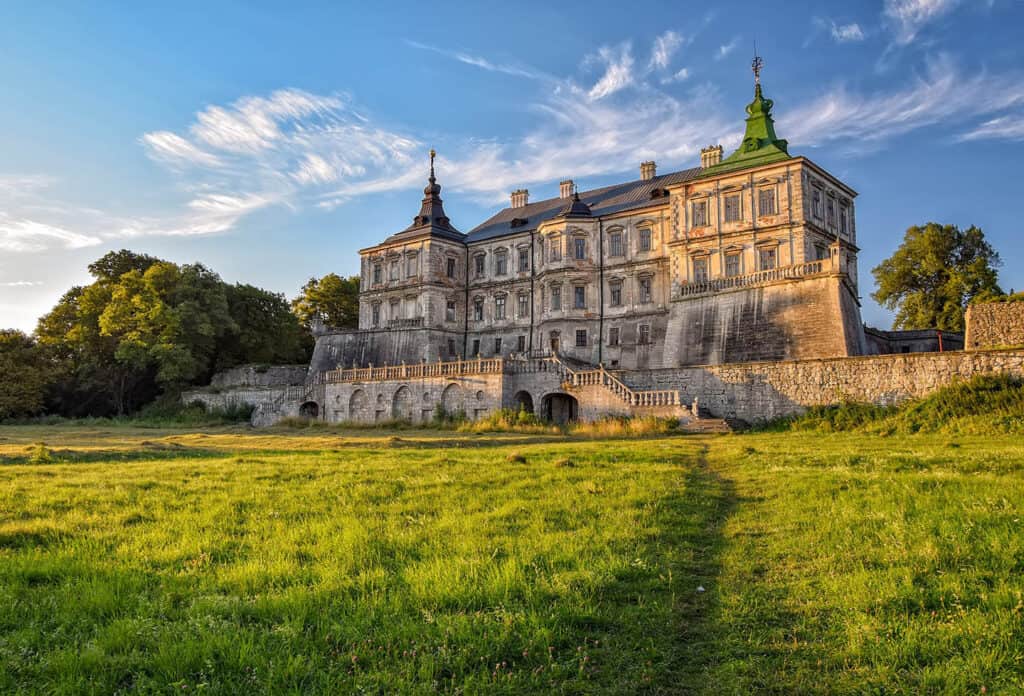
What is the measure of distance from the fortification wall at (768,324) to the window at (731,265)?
76.9 inches

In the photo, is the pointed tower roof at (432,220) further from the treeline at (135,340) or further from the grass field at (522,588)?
the grass field at (522,588)

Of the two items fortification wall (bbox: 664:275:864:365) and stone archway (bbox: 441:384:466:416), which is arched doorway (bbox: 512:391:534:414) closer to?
stone archway (bbox: 441:384:466:416)

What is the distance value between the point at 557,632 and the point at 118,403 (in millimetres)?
67598

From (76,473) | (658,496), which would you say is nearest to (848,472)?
(658,496)

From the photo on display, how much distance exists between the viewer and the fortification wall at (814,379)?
28.9 metres

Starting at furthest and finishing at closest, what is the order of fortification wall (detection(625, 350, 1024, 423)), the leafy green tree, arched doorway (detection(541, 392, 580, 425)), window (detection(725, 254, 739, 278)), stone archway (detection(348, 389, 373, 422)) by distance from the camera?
the leafy green tree, stone archway (detection(348, 389, 373, 422)), window (detection(725, 254, 739, 278)), arched doorway (detection(541, 392, 580, 425)), fortification wall (detection(625, 350, 1024, 423))

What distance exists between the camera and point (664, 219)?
50531mm

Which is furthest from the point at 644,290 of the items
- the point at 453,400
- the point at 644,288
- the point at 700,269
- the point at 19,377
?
the point at 19,377

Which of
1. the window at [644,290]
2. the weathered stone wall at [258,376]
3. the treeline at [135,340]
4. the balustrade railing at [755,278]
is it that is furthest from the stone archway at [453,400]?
the treeline at [135,340]

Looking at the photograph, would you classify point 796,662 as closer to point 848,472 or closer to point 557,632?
point 557,632

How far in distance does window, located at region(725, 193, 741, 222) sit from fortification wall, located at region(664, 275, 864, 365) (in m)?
5.04

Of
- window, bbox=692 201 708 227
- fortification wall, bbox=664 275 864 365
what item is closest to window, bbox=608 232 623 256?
window, bbox=692 201 708 227

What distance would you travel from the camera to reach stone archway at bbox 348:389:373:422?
49.6 metres

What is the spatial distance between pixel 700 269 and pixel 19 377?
54.9 metres
